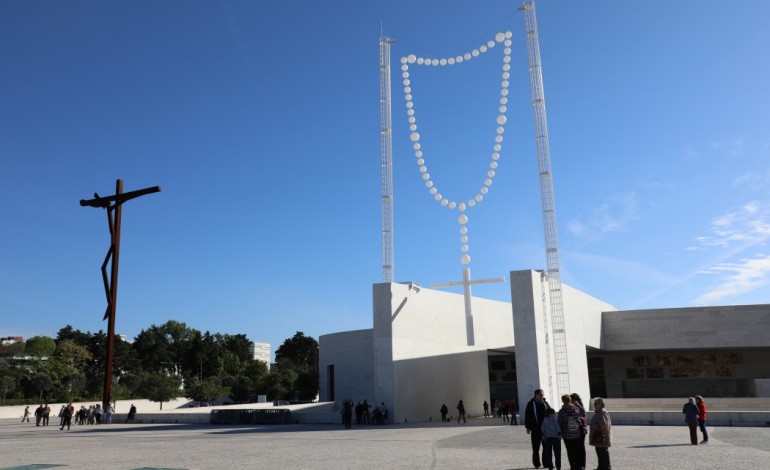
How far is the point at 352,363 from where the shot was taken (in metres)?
40.2

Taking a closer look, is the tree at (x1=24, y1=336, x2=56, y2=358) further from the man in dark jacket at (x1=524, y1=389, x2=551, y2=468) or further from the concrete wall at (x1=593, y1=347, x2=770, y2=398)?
the man in dark jacket at (x1=524, y1=389, x2=551, y2=468)

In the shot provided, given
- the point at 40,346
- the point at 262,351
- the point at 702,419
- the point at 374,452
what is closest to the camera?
the point at 374,452

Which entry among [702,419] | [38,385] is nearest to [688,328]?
[702,419]

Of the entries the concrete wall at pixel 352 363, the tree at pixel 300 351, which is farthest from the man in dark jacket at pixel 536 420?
the tree at pixel 300 351

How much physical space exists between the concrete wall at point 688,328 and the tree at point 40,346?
55.2 m

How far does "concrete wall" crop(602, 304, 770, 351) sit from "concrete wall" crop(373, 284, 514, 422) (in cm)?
692

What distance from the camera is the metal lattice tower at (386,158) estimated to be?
2817 centimetres

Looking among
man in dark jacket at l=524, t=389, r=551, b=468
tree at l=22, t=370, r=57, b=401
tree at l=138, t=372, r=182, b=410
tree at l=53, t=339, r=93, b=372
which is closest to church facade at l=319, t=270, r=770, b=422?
man in dark jacket at l=524, t=389, r=551, b=468

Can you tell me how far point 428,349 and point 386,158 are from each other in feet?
30.1

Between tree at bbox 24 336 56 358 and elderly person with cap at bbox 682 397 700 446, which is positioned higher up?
tree at bbox 24 336 56 358

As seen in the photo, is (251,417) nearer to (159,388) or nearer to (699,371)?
(699,371)

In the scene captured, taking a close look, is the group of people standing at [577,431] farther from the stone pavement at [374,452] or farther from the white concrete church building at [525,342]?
the white concrete church building at [525,342]

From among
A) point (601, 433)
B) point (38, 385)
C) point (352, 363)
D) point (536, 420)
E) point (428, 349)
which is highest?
point (428, 349)

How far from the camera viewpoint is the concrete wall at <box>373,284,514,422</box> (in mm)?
26375
